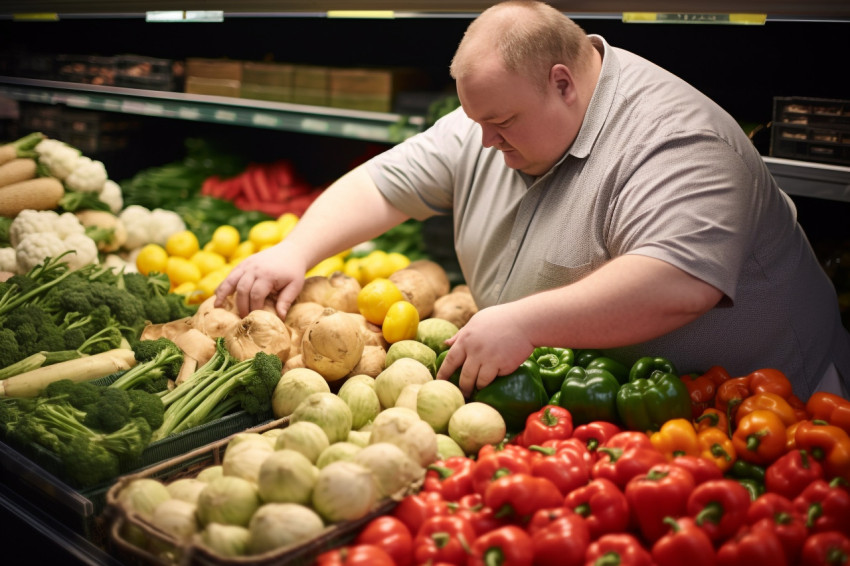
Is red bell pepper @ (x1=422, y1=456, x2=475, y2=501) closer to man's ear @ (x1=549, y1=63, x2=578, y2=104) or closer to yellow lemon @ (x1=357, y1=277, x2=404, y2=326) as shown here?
yellow lemon @ (x1=357, y1=277, x2=404, y2=326)

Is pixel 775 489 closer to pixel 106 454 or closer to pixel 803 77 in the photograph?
pixel 106 454

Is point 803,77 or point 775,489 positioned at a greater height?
point 803,77

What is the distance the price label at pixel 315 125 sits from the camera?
388cm

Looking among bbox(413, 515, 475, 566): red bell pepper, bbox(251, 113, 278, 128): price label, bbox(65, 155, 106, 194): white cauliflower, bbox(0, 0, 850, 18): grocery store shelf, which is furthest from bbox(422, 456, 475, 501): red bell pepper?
bbox(65, 155, 106, 194): white cauliflower

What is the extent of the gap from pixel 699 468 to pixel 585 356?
26.5 inches

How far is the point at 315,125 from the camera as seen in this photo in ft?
12.8

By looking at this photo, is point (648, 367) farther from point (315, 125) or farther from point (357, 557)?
point (315, 125)

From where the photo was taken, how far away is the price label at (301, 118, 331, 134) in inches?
153

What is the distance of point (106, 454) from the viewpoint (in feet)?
6.14

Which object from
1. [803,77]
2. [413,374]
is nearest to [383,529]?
[413,374]

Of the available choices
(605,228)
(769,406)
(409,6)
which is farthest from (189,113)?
(769,406)

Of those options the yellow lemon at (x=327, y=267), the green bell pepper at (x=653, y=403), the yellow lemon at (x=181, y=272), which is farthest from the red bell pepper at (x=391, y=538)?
the yellow lemon at (x=181, y=272)

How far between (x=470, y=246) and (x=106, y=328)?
1.34 meters

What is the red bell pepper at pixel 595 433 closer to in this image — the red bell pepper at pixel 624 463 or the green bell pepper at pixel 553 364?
the red bell pepper at pixel 624 463
